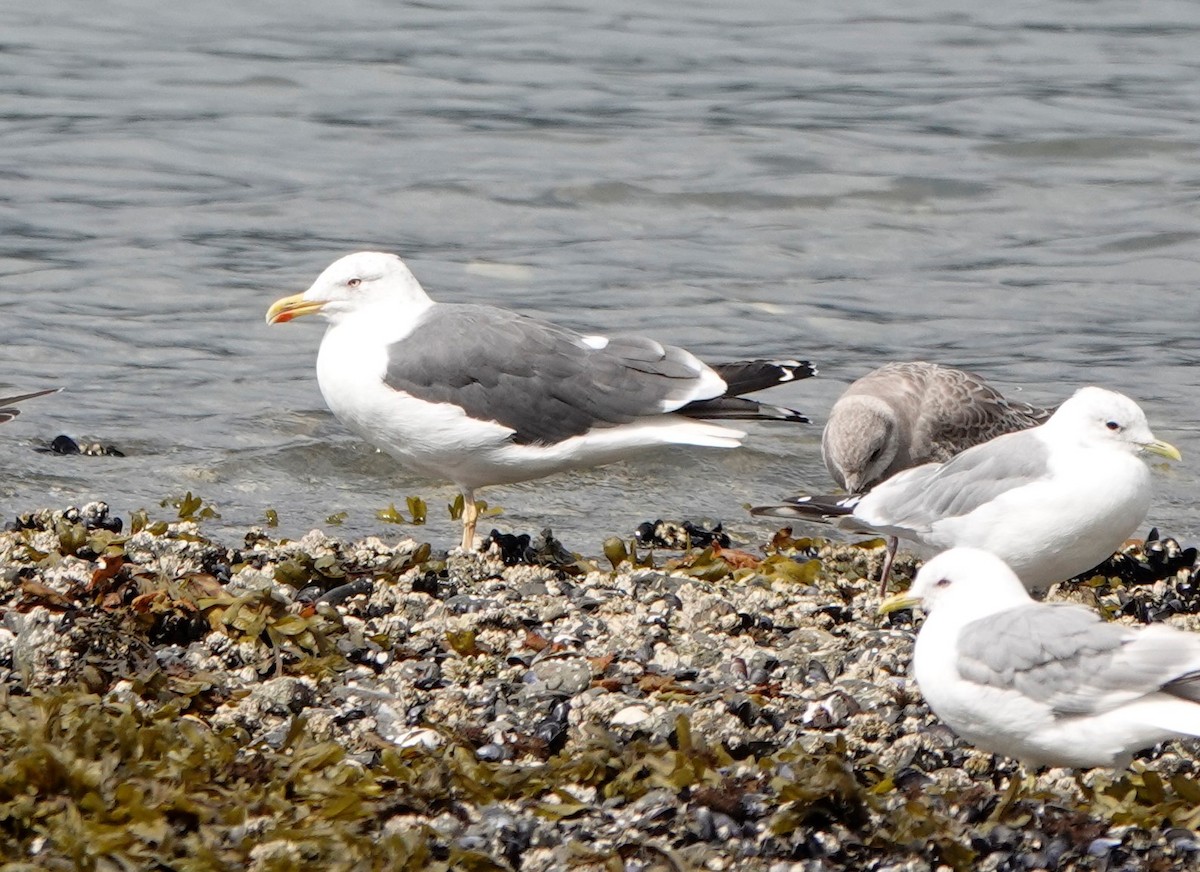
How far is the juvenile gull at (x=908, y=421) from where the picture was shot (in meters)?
7.89

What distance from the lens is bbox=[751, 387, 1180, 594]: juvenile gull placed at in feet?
19.3

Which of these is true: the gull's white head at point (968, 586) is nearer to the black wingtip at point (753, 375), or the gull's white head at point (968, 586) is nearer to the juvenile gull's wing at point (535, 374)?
the juvenile gull's wing at point (535, 374)

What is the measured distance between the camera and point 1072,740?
441 cm

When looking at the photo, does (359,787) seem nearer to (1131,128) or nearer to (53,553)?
(53,553)

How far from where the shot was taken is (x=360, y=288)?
7.49 metres

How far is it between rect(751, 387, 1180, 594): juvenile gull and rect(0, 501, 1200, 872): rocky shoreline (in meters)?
0.45

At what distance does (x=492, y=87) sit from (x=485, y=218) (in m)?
3.82

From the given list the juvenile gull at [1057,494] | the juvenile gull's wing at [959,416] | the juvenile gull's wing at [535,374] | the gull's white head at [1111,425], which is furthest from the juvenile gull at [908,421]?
the gull's white head at [1111,425]

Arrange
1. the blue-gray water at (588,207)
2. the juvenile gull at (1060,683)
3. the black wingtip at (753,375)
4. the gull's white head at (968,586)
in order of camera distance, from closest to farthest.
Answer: the juvenile gull at (1060,683), the gull's white head at (968,586), the black wingtip at (753,375), the blue-gray water at (588,207)

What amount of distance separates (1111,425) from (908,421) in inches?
85.2

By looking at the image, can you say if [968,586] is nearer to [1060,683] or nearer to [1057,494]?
[1060,683]

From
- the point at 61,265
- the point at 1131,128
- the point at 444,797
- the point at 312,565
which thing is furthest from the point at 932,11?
the point at 444,797

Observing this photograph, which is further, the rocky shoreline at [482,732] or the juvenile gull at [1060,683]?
the juvenile gull at [1060,683]

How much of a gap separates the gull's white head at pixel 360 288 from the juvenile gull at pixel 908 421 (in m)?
1.97
